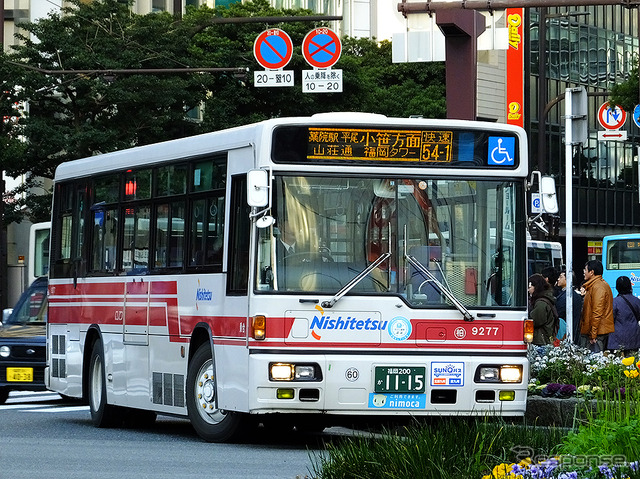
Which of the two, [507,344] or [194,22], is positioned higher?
[194,22]

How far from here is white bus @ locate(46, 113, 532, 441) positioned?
12336mm

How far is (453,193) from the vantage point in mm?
12805

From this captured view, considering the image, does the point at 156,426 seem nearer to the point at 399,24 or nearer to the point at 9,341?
the point at 9,341

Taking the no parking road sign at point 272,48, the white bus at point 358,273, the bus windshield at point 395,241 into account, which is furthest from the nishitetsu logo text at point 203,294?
the no parking road sign at point 272,48

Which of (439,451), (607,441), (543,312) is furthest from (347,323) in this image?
(543,312)

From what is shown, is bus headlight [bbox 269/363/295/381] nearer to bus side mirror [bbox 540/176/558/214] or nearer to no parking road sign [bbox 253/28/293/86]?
bus side mirror [bbox 540/176/558/214]

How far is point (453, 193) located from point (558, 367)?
12.2ft

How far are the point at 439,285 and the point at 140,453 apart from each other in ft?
9.82

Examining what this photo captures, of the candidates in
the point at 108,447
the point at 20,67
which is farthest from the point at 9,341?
the point at 20,67

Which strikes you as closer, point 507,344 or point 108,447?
point 507,344

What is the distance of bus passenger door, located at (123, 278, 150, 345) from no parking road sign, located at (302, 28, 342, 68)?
1930 centimetres

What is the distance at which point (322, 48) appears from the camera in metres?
34.6

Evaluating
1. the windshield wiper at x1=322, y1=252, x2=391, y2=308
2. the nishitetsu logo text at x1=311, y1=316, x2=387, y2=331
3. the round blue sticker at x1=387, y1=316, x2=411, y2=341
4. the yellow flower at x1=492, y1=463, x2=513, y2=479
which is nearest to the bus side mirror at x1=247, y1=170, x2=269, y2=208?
the windshield wiper at x1=322, y1=252, x2=391, y2=308

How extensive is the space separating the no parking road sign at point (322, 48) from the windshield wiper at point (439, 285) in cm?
2202
